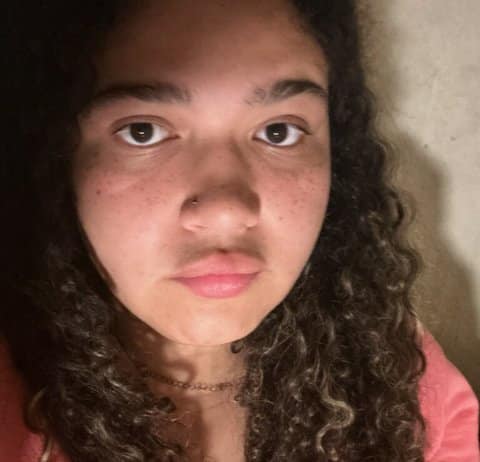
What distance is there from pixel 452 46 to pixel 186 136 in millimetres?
567

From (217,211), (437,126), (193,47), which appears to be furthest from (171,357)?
(437,126)

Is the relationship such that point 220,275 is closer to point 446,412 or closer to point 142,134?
point 142,134

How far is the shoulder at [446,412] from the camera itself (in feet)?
3.46

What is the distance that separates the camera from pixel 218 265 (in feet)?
2.51

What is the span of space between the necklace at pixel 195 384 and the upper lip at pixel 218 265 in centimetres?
24

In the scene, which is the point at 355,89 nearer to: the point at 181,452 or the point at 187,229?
the point at 187,229

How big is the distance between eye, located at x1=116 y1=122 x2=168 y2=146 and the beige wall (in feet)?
1.39

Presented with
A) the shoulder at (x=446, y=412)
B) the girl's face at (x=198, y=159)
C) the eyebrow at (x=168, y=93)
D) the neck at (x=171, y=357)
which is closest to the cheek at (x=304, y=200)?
the girl's face at (x=198, y=159)

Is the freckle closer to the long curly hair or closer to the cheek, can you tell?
the long curly hair

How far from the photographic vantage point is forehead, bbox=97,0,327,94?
2.37ft

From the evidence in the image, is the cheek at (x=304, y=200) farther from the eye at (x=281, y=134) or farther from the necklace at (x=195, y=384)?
the necklace at (x=195, y=384)

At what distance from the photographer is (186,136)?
0.75m

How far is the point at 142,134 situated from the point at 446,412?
686mm

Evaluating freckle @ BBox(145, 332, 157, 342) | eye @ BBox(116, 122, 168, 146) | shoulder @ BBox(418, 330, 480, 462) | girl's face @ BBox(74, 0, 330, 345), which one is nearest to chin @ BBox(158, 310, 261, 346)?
girl's face @ BBox(74, 0, 330, 345)
